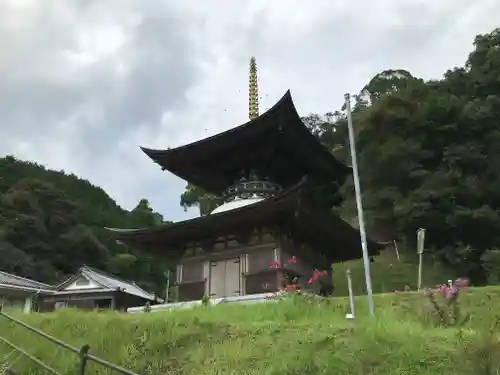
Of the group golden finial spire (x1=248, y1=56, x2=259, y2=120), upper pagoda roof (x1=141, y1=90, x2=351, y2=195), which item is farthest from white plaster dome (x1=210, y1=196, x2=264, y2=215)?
golden finial spire (x1=248, y1=56, x2=259, y2=120)

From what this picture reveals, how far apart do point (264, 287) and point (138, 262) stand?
36.1 metres

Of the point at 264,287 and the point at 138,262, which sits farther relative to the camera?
the point at 138,262

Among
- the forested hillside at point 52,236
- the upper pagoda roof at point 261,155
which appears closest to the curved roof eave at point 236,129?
the upper pagoda roof at point 261,155

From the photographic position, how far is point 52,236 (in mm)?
44750

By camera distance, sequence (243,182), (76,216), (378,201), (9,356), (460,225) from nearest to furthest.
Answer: (9,356) < (243,182) < (460,225) < (378,201) < (76,216)

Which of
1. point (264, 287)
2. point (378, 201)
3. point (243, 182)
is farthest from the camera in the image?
point (378, 201)

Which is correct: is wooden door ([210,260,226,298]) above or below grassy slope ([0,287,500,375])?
above

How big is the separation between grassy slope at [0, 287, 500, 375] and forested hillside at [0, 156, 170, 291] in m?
28.7

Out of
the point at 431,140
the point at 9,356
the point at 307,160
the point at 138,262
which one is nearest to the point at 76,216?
the point at 138,262

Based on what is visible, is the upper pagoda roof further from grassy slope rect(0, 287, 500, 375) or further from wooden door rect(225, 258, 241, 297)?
grassy slope rect(0, 287, 500, 375)

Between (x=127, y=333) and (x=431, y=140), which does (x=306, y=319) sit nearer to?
(x=127, y=333)

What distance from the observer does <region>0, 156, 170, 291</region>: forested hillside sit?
40.1m

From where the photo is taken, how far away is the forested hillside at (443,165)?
28.2 meters

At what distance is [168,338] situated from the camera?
25.5 feet
